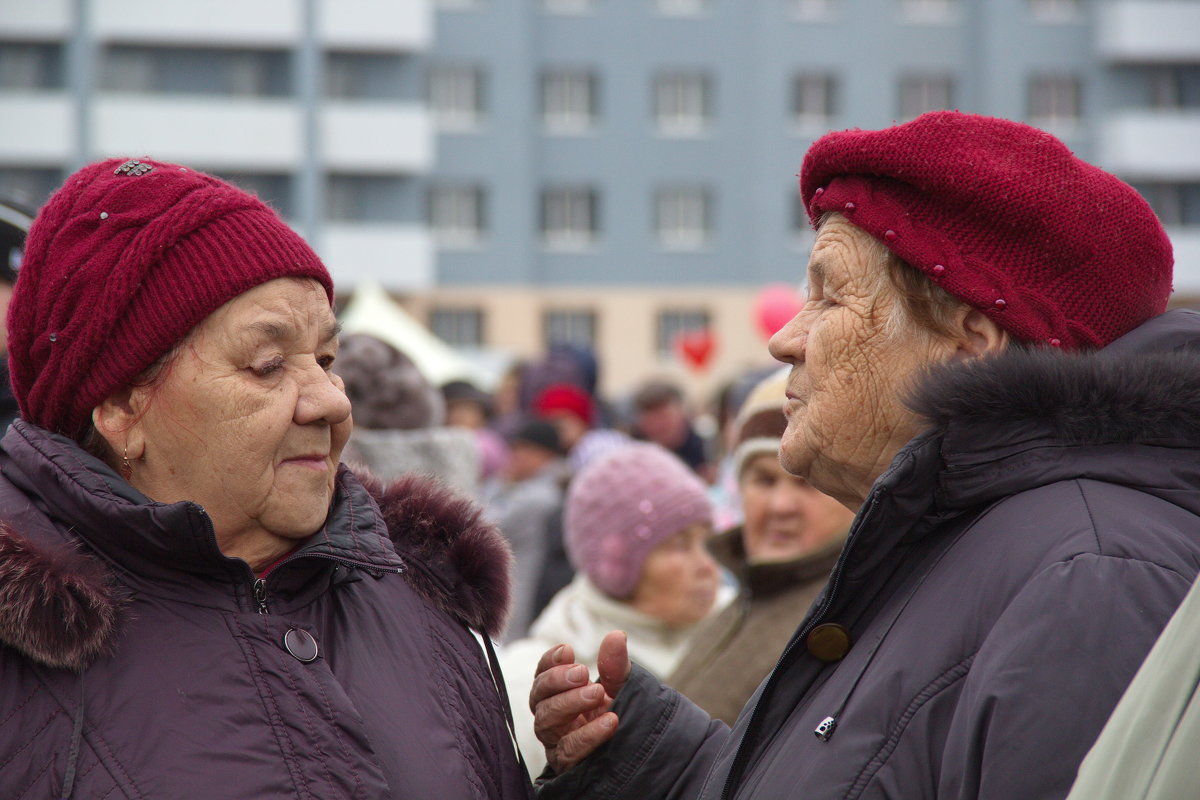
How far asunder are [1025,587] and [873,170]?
2.35 ft

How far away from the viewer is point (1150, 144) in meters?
32.8

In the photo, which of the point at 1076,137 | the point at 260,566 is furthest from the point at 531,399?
the point at 1076,137

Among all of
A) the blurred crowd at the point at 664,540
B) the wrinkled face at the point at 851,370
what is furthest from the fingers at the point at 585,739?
the wrinkled face at the point at 851,370

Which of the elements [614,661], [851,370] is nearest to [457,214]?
[614,661]

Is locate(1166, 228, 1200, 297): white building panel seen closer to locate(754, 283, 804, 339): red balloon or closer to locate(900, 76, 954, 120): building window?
locate(900, 76, 954, 120): building window

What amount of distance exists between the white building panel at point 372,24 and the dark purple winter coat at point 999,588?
30787 mm


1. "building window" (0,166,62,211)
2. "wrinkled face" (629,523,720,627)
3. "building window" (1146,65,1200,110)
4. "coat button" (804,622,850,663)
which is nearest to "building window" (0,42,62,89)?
"building window" (0,166,62,211)

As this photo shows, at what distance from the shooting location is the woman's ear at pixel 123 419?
6.85 feet

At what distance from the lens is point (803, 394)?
84.7 inches

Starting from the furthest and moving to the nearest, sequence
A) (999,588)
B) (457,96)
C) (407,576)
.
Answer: (457,96) < (407,576) < (999,588)

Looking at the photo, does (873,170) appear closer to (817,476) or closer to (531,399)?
(817,476)

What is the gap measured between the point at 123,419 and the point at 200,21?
30.8 metres

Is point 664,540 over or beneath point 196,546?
beneath

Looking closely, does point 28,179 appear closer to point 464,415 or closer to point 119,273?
point 464,415
